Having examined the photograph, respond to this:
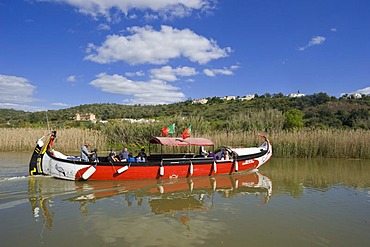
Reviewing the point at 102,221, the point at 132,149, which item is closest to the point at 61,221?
the point at 102,221

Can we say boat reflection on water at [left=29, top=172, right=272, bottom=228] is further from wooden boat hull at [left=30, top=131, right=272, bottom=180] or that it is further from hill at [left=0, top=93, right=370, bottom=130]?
hill at [left=0, top=93, right=370, bottom=130]

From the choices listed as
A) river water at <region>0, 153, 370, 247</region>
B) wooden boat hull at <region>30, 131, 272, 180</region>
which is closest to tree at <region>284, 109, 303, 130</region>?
river water at <region>0, 153, 370, 247</region>

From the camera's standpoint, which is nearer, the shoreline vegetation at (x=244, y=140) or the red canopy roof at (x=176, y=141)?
the red canopy roof at (x=176, y=141)

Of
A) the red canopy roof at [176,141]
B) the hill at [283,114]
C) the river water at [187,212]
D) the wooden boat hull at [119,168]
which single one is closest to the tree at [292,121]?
the hill at [283,114]

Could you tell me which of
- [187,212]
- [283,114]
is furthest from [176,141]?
[283,114]

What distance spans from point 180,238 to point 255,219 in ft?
8.39

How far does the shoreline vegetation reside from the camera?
22219mm

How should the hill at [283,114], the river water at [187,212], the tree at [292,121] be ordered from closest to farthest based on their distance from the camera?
1. the river water at [187,212]
2. the tree at [292,121]
3. the hill at [283,114]

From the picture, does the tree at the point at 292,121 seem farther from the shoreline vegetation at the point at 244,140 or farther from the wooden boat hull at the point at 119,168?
the wooden boat hull at the point at 119,168

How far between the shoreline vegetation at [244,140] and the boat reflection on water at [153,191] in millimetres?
9153

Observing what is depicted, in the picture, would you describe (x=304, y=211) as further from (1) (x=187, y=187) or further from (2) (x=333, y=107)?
(2) (x=333, y=107)

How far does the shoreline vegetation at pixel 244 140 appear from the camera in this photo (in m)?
22.2

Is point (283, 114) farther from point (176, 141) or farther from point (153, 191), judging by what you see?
point (153, 191)

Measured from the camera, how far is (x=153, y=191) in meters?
12.2
